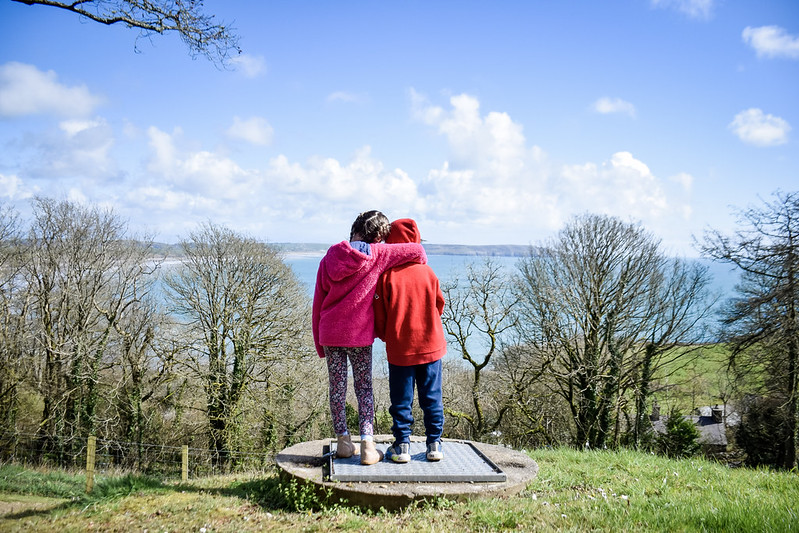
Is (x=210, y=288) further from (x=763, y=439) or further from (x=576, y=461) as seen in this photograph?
(x=763, y=439)

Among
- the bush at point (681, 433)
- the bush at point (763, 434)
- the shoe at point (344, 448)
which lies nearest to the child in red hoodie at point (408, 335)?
the shoe at point (344, 448)

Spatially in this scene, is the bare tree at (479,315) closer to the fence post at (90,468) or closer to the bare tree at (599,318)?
the bare tree at (599,318)

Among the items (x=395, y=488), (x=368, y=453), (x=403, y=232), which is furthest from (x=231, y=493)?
(x=403, y=232)

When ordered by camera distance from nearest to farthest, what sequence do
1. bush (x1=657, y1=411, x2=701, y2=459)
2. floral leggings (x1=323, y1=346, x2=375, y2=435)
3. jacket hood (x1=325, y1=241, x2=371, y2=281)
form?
jacket hood (x1=325, y1=241, x2=371, y2=281), floral leggings (x1=323, y1=346, x2=375, y2=435), bush (x1=657, y1=411, x2=701, y2=459)

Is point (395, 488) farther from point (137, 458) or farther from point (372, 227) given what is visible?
point (137, 458)

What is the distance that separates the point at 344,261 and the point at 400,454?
1955 millimetres

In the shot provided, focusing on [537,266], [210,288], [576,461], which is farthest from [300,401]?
[576,461]

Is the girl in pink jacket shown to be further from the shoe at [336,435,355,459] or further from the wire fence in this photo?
the wire fence

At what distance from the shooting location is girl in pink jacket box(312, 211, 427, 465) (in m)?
5.05

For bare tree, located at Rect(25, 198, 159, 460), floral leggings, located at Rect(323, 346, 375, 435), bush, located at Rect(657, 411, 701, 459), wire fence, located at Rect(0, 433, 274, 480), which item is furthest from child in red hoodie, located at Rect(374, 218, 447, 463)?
bush, located at Rect(657, 411, 701, 459)

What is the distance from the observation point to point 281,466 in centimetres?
532

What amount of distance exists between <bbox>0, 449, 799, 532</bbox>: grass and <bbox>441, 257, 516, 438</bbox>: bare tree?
52.2 feet

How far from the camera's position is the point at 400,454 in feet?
17.3

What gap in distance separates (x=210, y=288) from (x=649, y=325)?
18100 mm
